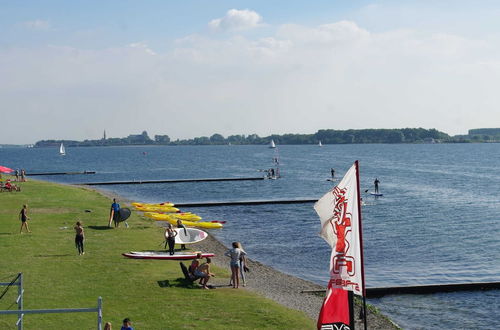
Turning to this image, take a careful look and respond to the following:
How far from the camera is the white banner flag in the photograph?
45.2 ft

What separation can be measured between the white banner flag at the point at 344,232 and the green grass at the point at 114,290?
7.99m

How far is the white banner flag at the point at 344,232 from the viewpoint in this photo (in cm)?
1379

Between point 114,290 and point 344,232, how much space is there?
13.9m

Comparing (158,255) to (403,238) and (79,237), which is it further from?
(403,238)

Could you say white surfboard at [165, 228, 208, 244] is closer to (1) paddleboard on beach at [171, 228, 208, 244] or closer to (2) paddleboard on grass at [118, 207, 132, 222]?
(1) paddleboard on beach at [171, 228, 208, 244]

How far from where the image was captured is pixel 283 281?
1227 inches

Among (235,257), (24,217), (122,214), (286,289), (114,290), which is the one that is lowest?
(286,289)

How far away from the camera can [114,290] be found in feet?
81.5

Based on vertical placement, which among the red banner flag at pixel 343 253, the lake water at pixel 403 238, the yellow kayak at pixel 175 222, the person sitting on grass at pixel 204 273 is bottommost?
the lake water at pixel 403 238

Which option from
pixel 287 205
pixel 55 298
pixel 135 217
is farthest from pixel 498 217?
pixel 55 298

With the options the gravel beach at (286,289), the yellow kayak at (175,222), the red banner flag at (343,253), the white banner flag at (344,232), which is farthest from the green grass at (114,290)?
the yellow kayak at (175,222)

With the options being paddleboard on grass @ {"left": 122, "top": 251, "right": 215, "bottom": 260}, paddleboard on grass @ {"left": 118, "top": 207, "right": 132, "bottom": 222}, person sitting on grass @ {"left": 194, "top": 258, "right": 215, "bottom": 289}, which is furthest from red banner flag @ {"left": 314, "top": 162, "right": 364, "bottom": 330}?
paddleboard on grass @ {"left": 118, "top": 207, "right": 132, "bottom": 222}

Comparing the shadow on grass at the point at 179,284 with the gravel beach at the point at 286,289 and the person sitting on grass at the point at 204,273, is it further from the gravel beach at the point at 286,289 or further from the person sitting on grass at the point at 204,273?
the gravel beach at the point at 286,289

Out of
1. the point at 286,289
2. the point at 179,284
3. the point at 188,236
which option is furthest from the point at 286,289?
the point at 188,236
